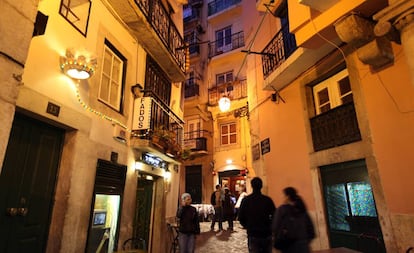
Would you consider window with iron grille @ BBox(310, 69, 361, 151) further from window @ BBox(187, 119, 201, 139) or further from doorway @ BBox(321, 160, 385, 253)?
window @ BBox(187, 119, 201, 139)

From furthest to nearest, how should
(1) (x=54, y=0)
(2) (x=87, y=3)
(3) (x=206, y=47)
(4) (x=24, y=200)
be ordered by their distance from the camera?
(3) (x=206, y=47) < (2) (x=87, y=3) < (1) (x=54, y=0) < (4) (x=24, y=200)

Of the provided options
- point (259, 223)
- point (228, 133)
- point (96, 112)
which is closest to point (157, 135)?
point (96, 112)

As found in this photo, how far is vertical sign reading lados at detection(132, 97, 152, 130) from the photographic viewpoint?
20.6 ft

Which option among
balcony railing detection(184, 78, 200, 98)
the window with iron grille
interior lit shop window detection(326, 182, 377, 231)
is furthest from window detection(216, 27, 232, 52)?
interior lit shop window detection(326, 182, 377, 231)

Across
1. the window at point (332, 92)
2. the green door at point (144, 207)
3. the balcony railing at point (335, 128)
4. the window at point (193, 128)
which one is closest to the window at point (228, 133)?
the window at point (193, 128)

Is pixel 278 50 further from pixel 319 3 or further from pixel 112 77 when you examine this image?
pixel 112 77

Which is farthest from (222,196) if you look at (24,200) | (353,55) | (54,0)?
(54,0)

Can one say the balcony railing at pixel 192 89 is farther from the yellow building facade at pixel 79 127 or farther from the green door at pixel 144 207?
the green door at pixel 144 207

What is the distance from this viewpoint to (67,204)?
412 centimetres

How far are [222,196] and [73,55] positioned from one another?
366 inches

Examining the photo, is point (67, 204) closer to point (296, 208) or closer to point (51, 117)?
point (51, 117)

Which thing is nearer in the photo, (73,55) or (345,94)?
(73,55)

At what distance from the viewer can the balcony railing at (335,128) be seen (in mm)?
5500

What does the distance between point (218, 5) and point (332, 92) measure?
16388mm
